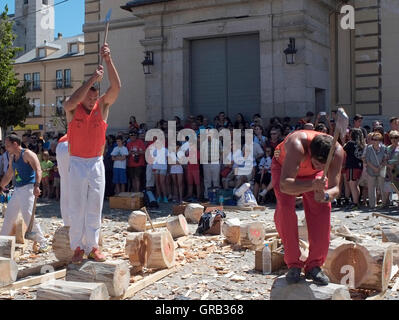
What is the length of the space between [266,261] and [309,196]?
1.85 meters

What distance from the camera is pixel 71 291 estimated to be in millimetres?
4922

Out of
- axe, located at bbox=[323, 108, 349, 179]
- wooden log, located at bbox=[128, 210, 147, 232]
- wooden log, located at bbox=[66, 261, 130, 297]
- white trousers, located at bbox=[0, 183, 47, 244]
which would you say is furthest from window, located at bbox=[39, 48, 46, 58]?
axe, located at bbox=[323, 108, 349, 179]

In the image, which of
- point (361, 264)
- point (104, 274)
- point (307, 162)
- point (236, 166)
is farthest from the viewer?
point (236, 166)

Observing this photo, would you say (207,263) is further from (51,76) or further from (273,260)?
(51,76)

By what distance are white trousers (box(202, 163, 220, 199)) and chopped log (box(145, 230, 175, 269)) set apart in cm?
728

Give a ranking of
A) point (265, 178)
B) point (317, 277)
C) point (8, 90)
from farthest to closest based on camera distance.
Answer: point (8, 90), point (265, 178), point (317, 277)

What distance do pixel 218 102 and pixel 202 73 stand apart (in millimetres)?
1200

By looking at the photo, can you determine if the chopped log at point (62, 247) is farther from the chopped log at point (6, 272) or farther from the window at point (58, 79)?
the window at point (58, 79)

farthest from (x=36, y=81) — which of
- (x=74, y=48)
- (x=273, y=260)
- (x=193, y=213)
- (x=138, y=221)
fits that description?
(x=273, y=260)
